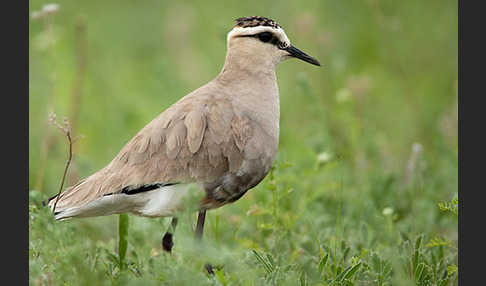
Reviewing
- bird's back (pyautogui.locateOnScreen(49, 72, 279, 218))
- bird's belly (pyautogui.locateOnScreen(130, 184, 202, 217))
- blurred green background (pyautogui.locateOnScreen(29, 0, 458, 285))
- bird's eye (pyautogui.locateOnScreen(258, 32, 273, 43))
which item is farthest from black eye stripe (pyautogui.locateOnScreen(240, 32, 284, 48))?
bird's belly (pyautogui.locateOnScreen(130, 184, 202, 217))

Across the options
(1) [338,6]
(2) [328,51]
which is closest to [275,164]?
(2) [328,51]

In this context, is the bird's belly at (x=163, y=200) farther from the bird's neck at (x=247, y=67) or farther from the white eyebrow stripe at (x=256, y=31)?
the white eyebrow stripe at (x=256, y=31)

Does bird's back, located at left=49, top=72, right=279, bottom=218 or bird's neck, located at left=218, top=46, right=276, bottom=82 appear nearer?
bird's back, located at left=49, top=72, right=279, bottom=218

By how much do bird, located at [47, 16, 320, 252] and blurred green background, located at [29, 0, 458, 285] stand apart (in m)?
0.16

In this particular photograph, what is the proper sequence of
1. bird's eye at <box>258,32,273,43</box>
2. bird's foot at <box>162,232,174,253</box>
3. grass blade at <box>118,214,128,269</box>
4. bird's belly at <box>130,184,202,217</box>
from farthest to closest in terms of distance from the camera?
bird's eye at <box>258,32,273,43</box>, bird's foot at <box>162,232,174,253</box>, bird's belly at <box>130,184,202,217</box>, grass blade at <box>118,214,128,269</box>

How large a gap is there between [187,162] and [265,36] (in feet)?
3.42

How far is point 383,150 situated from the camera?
22.4 ft

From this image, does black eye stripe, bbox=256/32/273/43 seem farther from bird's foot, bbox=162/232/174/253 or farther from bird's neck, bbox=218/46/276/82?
bird's foot, bbox=162/232/174/253

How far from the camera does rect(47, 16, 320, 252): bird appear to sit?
4.18 metres

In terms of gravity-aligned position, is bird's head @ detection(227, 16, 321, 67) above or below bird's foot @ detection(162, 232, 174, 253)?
above

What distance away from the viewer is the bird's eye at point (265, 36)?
15.4 ft

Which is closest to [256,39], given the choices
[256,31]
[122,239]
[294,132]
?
[256,31]

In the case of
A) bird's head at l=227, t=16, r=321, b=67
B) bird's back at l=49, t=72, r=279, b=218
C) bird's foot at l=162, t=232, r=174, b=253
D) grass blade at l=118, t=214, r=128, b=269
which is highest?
bird's head at l=227, t=16, r=321, b=67

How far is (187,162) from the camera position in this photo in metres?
4.21
